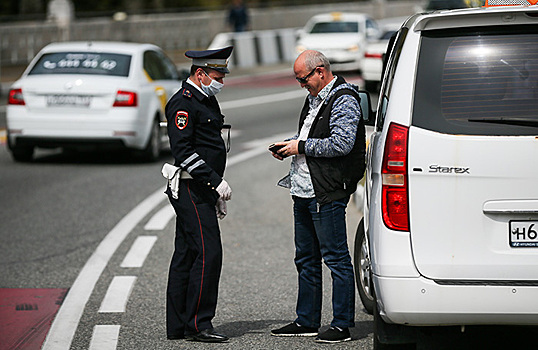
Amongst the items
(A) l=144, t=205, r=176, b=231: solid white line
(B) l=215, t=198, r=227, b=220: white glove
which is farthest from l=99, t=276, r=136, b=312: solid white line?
(A) l=144, t=205, r=176, b=231: solid white line

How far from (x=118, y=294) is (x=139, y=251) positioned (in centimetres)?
154

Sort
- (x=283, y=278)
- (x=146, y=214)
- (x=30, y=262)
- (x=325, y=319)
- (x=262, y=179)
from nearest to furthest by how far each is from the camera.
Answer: (x=325, y=319), (x=283, y=278), (x=30, y=262), (x=146, y=214), (x=262, y=179)

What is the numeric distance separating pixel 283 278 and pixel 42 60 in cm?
776

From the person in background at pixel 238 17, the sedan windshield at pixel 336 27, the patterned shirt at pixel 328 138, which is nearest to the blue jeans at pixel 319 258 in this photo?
the patterned shirt at pixel 328 138

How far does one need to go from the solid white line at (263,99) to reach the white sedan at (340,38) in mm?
3156

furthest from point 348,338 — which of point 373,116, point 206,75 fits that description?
point 206,75

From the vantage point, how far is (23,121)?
1389 cm

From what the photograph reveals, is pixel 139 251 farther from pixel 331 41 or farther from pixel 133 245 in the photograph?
pixel 331 41

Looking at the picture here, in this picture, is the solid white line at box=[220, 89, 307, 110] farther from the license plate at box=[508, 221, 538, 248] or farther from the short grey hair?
the license plate at box=[508, 221, 538, 248]

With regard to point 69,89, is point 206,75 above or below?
above

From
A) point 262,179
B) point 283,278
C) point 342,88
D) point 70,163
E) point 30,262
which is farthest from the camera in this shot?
point 70,163

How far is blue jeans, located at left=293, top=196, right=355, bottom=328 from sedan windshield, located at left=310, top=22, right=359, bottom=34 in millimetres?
23912

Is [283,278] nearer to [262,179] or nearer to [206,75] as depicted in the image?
[206,75]

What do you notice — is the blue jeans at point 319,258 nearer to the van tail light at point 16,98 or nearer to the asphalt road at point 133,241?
the asphalt road at point 133,241
